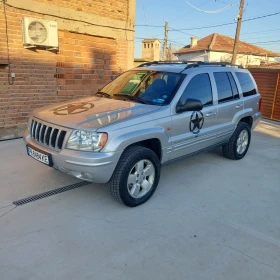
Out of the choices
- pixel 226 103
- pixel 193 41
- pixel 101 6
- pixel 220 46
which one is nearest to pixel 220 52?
pixel 220 46

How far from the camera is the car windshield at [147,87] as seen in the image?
3.80 meters

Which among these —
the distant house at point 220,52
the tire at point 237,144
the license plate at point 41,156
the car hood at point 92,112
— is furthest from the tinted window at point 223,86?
the distant house at point 220,52

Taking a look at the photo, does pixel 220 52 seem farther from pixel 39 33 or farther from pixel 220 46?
pixel 39 33

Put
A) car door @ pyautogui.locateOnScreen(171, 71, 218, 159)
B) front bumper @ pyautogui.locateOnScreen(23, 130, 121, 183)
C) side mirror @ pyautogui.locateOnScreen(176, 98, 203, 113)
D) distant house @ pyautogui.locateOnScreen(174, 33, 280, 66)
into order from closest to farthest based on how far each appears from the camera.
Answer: front bumper @ pyautogui.locateOnScreen(23, 130, 121, 183), side mirror @ pyautogui.locateOnScreen(176, 98, 203, 113), car door @ pyautogui.locateOnScreen(171, 71, 218, 159), distant house @ pyautogui.locateOnScreen(174, 33, 280, 66)

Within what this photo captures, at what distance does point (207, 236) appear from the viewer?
115 inches

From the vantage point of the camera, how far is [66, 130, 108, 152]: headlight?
2975 millimetres

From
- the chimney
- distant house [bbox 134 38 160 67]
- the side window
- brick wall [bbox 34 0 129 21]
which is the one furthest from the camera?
the chimney

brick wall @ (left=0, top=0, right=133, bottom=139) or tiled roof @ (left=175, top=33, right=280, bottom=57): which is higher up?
tiled roof @ (left=175, top=33, right=280, bottom=57)

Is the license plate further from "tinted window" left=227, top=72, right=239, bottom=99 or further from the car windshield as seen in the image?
"tinted window" left=227, top=72, right=239, bottom=99

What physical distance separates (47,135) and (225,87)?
3.09m

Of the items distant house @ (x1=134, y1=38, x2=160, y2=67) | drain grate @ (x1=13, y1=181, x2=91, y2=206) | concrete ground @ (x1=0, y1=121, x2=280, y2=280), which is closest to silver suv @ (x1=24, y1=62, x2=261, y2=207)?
concrete ground @ (x1=0, y1=121, x2=280, y2=280)

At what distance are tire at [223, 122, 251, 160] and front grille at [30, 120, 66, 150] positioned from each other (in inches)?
128

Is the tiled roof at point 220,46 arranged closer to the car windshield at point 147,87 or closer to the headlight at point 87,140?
the car windshield at point 147,87

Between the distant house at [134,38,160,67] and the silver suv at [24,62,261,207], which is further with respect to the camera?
the distant house at [134,38,160,67]
